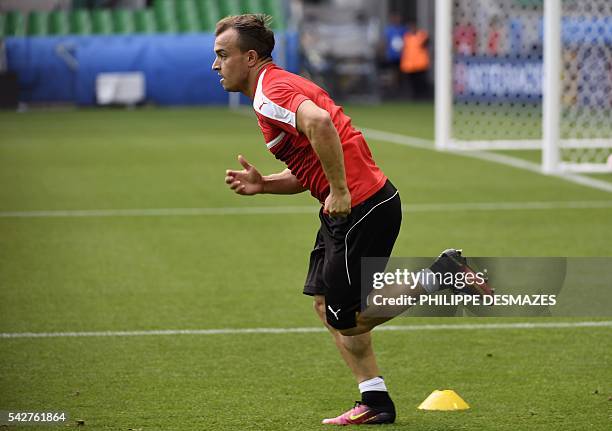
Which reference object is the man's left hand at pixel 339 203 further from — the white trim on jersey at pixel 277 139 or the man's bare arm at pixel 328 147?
the white trim on jersey at pixel 277 139

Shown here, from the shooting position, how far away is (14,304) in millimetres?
8977

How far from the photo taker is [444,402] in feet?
20.5

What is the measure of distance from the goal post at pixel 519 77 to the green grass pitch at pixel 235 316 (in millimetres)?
1834

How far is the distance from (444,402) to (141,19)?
31.4 m

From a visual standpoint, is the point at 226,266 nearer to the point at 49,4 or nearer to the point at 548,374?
the point at 548,374

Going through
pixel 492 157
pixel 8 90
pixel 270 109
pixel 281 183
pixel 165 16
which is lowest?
pixel 8 90

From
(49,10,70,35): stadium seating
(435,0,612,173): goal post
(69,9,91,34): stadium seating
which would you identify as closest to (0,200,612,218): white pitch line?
(435,0,612,173): goal post

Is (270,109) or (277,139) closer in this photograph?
(270,109)

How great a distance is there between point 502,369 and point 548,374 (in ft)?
0.86

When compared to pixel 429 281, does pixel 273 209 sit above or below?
below

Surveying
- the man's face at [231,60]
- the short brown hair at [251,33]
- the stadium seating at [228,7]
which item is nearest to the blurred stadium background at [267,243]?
the man's face at [231,60]

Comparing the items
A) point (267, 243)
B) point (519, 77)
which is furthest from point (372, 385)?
point (519, 77)

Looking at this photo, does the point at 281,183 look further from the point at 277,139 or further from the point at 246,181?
the point at 277,139

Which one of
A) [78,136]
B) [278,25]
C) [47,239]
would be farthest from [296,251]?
[278,25]
